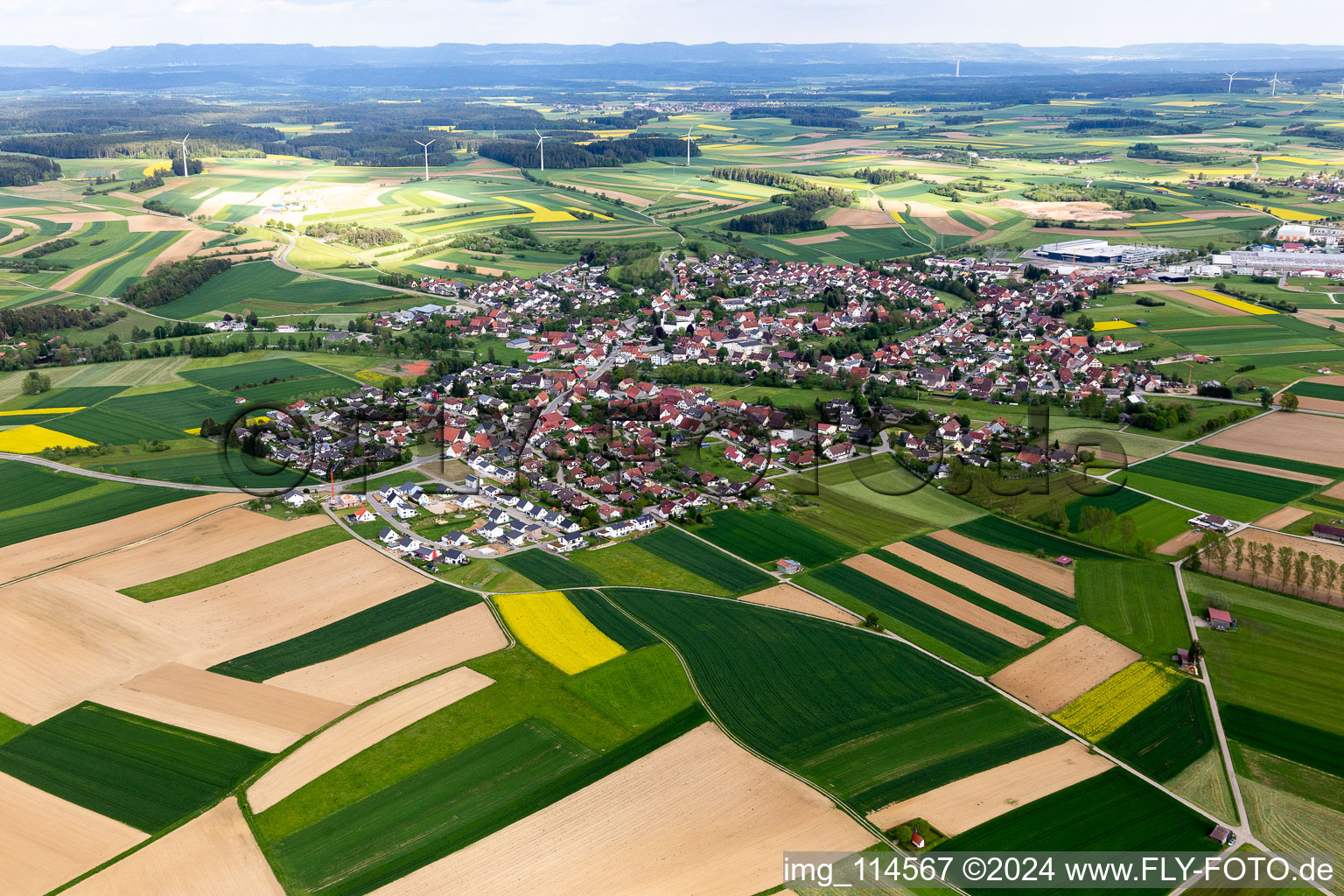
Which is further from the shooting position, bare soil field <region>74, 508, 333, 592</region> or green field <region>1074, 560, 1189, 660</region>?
bare soil field <region>74, 508, 333, 592</region>

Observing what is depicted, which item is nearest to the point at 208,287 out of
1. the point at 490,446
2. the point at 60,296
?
the point at 60,296

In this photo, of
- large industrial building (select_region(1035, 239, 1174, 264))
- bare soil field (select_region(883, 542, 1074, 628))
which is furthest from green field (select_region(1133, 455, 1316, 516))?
large industrial building (select_region(1035, 239, 1174, 264))

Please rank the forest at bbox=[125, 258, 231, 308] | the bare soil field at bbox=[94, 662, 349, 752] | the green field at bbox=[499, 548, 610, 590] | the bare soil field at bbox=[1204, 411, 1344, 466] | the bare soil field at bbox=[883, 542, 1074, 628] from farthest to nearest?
the forest at bbox=[125, 258, 231, 308]
the bare soil field at bbox=[1204, 411, 1344, 466]
the green field at bbox=[499, 548, 610, 590]
the bare soil field at bbox=[883, 542, 1074, 628]
the bare soil field at bbox=[94, 662, 349, 752]

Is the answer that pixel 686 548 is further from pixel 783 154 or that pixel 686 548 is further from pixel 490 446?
pixel 783 154

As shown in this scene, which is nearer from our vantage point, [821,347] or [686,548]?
[686,548]

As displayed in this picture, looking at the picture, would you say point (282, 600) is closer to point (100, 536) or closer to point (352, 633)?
point (352, 633)

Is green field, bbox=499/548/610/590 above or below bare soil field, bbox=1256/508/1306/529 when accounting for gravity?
below

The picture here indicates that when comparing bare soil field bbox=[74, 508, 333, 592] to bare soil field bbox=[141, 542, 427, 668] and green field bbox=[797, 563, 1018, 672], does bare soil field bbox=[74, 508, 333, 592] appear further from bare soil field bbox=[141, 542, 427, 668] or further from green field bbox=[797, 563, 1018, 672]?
green field bbox=[797, 563, 1018, 672]
